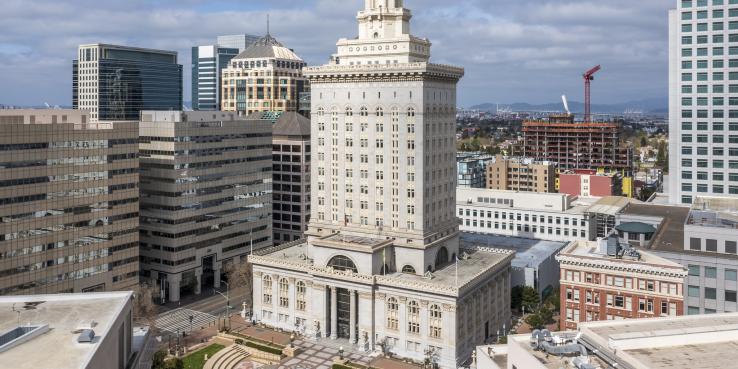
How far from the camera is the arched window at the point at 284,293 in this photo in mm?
141375

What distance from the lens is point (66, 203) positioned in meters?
131

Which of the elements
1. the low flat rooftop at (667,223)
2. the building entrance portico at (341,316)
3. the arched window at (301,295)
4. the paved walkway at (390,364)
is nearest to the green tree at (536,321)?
the low flat rooftop at (667,223)

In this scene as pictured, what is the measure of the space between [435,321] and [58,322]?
67420 millimetres

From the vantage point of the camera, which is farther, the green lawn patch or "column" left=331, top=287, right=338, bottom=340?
"column" left=331, top=287, right=338, bottom=340

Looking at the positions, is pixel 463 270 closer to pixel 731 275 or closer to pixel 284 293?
pixel 284 293

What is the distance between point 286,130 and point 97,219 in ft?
243

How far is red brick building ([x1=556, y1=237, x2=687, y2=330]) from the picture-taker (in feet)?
352

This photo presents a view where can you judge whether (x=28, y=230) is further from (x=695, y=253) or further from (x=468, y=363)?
(x=695, y=253)

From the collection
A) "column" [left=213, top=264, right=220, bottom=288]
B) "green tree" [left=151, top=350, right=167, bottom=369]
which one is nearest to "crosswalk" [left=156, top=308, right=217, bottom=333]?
"column" [left=213, top=264, right=220, bottom=288]

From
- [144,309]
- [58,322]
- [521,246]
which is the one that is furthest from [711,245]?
[144,309]

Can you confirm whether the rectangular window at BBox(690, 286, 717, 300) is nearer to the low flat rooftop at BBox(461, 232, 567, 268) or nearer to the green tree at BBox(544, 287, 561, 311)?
the green tree at BBox(544, 287, 561, 311)

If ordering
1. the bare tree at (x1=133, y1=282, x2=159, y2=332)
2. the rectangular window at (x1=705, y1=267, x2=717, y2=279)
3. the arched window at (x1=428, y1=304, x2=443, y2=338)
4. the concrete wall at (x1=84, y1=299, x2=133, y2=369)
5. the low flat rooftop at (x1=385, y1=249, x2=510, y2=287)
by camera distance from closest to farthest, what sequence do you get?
the concrete wall at (x1=84, y1=299, x2=133, y2=369) → the rectangular window at (x1=705, y1=267, x2=717, y2=279) → the arched window at (x1=428, y1=304, x2=443, y2=338) → the low flat rooftop at (x1=385, y1=249, x2=510, y2=287) → the bare tree at (x1=133, y1=282, x2=159, y2=332)

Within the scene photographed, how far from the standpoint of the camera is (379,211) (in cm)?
13912

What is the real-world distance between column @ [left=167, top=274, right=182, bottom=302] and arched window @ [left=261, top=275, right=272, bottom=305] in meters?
25.3
